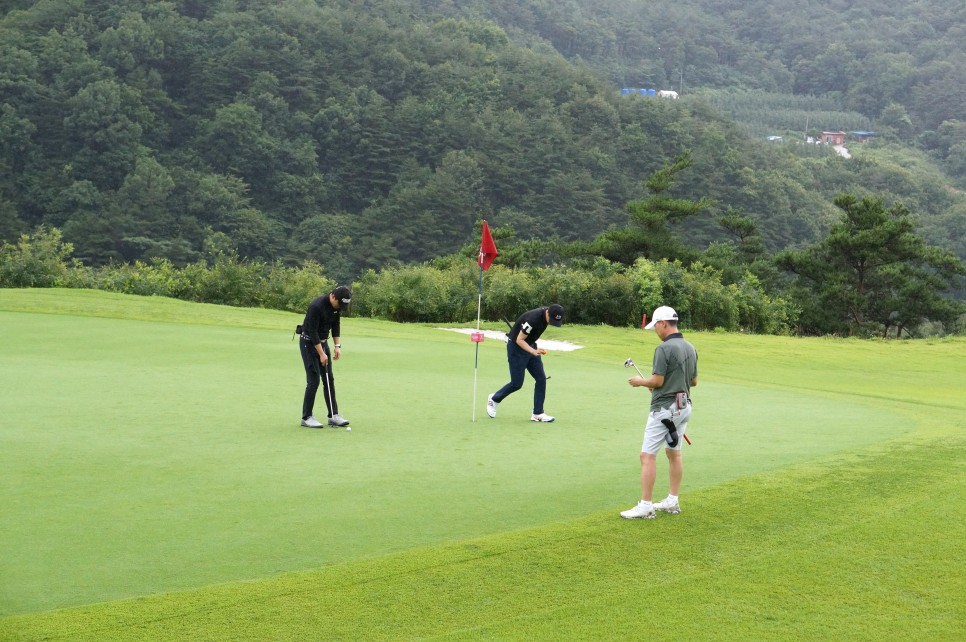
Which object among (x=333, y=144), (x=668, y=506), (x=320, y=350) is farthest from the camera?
(x=333, y=144)

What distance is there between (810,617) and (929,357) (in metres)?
22.5

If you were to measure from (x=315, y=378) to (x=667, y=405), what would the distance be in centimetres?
546

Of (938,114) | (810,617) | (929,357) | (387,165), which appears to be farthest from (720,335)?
(938,114)

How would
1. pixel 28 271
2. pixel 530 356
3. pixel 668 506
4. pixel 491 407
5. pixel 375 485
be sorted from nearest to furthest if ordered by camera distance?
1. pixel 668 506
2. pixel 375 485
3. pixel 491 407
4. pixel 530 356
5. pixel 28 271

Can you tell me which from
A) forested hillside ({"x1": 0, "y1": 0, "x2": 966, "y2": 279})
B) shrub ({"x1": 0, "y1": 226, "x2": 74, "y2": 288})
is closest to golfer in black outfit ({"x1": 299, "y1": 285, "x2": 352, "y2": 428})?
shrub ({"x1": 0, "y1": 226, "x2": 74, "y2": 288})

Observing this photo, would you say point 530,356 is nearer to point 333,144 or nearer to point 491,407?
point 491,407

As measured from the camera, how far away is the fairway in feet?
22.7

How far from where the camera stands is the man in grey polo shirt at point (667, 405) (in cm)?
890

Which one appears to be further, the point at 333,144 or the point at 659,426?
the point at 333,144

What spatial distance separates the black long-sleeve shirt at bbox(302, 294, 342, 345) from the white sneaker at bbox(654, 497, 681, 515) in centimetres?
544

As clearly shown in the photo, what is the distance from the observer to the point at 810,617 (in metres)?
6.95

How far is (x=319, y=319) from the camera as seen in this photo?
13.1 m

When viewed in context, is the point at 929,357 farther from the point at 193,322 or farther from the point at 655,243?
the point at 655,243

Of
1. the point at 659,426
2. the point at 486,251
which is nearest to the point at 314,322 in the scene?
the point at 486,251
